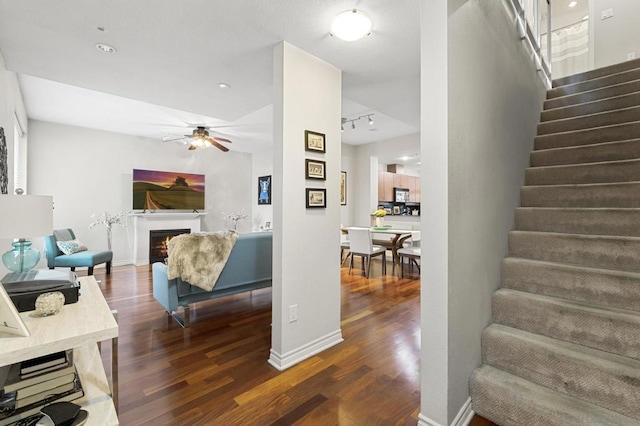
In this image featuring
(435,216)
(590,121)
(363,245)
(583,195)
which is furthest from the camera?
(363,245)

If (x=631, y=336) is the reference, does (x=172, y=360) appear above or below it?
below

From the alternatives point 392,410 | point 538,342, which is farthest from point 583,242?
point 392,410

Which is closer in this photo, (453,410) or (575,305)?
(453,410)

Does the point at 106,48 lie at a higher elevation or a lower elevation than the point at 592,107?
higher

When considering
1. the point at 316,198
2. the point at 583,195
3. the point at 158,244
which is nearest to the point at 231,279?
the point at 316,198

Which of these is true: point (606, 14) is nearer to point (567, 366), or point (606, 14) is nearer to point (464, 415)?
point (567, 366)

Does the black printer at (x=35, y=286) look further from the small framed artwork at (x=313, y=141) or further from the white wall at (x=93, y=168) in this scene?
the white wall at (x=93, y=168)

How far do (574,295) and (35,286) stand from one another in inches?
115

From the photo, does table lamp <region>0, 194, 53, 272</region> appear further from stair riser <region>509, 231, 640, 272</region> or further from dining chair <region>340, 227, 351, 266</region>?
dining chair <region>340, 227, 351, 266</region>

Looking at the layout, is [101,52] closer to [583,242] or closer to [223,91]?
[223,91]

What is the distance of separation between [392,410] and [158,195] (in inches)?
255

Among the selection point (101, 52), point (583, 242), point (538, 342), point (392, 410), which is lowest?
point (392, 410)

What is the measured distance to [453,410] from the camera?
1527 mm

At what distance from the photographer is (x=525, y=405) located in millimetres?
1501
